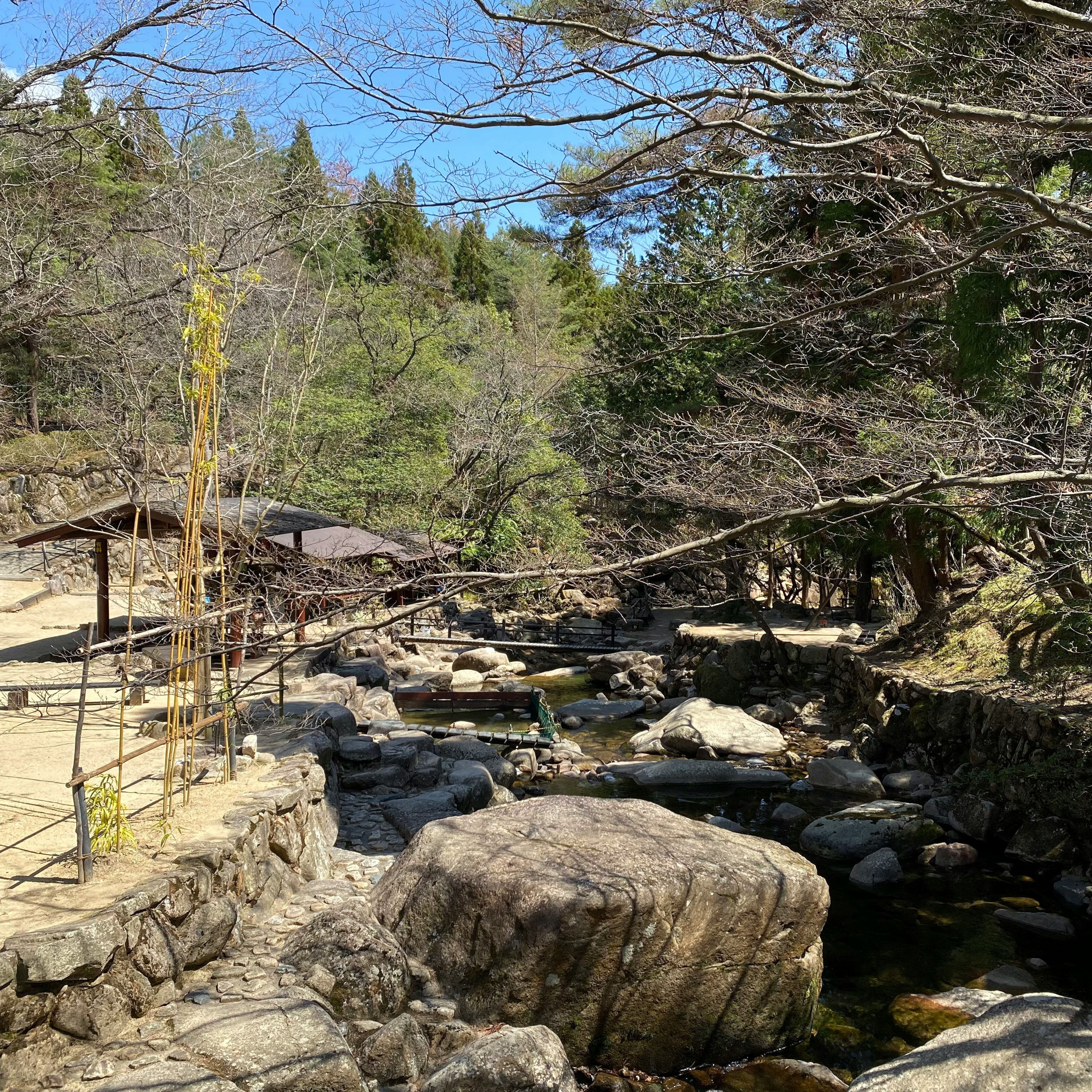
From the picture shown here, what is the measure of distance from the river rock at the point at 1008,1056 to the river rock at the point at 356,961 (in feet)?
7.54

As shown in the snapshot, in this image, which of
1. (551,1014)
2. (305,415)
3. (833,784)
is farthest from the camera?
(305,415)

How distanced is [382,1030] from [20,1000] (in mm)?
1643

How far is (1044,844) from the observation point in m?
8.11

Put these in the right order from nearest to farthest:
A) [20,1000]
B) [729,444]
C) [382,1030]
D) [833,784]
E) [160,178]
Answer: [20,1000]
[382,1030]
[729,444]
[833,784]
[160,178]

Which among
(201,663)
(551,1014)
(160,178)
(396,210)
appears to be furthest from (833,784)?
(396,210)

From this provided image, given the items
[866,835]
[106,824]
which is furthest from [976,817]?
[106,824]

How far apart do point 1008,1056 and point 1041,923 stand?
3503 mm

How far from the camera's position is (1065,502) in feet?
19.3

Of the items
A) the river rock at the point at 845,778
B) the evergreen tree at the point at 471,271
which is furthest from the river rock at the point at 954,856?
the evergreen tree at the point at 471,271

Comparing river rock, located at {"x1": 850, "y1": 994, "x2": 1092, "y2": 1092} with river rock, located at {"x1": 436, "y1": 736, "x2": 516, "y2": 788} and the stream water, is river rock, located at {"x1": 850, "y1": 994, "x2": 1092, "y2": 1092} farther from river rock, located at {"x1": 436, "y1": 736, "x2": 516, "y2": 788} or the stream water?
river rock, located at {"x1": 436, "y1": 736, "x2": 516, "y2": 788}

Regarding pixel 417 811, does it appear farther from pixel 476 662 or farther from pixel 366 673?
pixel 476 662

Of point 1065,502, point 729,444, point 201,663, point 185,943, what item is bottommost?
point 185,943

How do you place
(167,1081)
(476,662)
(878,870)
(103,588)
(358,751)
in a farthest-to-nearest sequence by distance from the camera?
(476,662)
(103,588)
(358,751)
(878,870)
(167,1081)

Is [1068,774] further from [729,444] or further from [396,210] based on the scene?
[396,210]
